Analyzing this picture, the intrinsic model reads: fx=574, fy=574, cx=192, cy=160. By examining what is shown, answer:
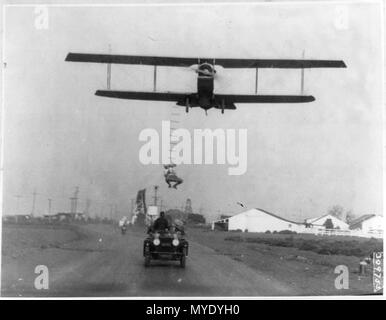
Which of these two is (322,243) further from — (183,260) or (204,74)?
(204,74)

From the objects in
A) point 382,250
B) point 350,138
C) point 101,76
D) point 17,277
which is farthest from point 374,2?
point 17,277

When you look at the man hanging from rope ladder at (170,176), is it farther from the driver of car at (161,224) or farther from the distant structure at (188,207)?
the driver of car at (161,224)

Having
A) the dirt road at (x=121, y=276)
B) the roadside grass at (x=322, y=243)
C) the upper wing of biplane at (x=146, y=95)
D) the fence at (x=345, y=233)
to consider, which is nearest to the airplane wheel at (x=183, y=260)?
the dirt road at (x=121, y=276)

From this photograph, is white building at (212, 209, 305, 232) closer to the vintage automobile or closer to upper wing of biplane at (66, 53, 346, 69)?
the vintage automobile

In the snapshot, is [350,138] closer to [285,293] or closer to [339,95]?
[339,95]

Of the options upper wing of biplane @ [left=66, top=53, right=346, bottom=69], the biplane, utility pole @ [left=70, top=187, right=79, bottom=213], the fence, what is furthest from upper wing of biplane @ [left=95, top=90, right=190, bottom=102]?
the fence

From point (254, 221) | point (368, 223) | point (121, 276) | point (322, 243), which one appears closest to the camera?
point (121, 276)

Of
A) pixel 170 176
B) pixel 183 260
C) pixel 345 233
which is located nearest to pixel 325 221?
pixel 345 233
